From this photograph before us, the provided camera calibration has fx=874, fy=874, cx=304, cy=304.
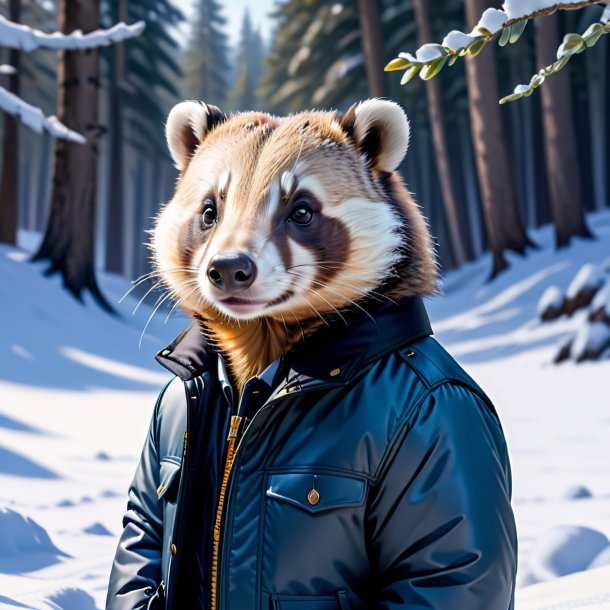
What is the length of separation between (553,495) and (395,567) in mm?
3576

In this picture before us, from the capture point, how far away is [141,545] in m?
2.26

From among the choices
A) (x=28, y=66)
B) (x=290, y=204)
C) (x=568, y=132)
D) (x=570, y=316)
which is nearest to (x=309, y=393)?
(x=290, y=204)

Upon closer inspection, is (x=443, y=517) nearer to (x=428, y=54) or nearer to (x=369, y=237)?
(x=369, y=237)

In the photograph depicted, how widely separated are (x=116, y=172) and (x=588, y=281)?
14215 millimetres

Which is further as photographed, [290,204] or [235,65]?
[235,65]

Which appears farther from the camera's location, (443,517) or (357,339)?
(357,339)

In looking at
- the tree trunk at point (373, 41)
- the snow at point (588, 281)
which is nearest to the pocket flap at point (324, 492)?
the snow at point (588, 281)

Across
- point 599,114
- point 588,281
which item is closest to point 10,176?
point 588,281

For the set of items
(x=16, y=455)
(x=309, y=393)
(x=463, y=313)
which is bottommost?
(x=463, y=313)

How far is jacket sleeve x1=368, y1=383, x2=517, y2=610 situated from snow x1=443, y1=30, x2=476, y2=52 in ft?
2.34

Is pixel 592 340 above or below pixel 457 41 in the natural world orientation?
below

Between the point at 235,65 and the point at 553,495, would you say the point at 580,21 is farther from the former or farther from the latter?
the point at 235,65

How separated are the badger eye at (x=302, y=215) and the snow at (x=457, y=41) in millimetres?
495

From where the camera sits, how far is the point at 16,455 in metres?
5.65
